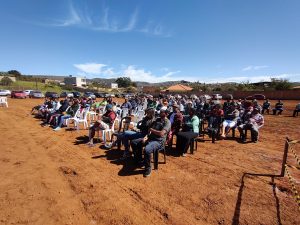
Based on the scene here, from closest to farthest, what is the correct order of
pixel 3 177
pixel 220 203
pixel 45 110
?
pixel 220 203
pixel 3 177
pixel 45 110

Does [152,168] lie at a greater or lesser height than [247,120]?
lesser

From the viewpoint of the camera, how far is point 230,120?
989cm

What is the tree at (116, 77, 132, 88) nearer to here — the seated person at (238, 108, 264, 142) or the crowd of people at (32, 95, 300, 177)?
the crowd of people at (32, 95, 300, 177)

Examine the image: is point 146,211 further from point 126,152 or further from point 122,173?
point 126,152

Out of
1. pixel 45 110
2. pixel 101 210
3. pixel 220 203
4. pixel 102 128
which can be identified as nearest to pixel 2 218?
pixel 101 210

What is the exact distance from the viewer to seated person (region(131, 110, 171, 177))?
5353 mm

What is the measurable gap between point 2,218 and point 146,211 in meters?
2.30

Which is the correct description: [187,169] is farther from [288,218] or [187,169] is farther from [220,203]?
[288,218]

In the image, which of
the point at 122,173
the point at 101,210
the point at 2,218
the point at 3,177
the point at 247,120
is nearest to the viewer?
the point at 2,218

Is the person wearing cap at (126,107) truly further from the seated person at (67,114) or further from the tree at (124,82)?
the tree at (124,82)

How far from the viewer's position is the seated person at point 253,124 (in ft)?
28.9

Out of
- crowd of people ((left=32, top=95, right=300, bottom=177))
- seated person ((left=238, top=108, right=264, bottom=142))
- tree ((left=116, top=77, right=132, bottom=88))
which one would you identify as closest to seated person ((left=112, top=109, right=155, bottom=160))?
crowd of people ((left=32, top=95, right=300, bottom=177))

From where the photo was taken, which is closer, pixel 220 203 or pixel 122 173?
pixel 220 203

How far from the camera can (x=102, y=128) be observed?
7941 millimetres
